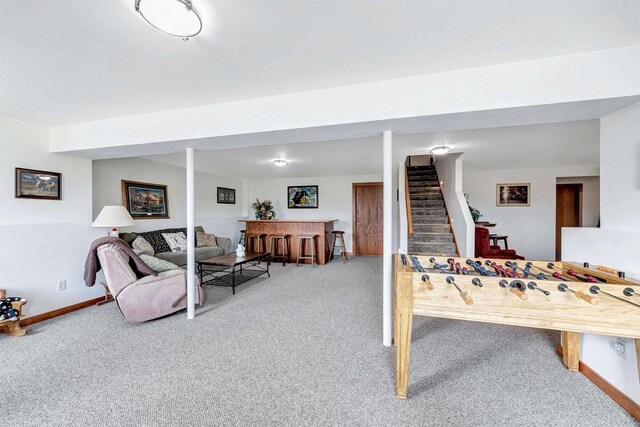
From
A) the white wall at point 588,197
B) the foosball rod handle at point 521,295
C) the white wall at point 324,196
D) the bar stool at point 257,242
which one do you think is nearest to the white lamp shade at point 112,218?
the bar stool at point 257,242

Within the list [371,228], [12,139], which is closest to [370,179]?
[371,228]

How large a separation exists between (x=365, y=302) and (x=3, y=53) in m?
3.90

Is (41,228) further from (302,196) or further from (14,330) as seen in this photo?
(302,196)

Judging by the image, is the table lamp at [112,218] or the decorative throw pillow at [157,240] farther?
the decorative throw pillow at [157,240]

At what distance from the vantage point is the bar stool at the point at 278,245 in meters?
6.29

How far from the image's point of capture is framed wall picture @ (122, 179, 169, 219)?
4.74 m

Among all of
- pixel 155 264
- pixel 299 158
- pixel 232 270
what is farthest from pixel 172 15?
pixel 299 158

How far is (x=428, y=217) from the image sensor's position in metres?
5.86

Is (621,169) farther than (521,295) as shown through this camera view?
Yes

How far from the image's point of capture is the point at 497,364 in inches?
84.0

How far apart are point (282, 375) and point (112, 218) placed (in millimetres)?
3065

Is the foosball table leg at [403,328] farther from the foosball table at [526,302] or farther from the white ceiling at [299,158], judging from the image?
the white ceiling at [299,158]

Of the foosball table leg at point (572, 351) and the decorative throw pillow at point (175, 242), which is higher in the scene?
the decorative throw pillow at point (175, 242)

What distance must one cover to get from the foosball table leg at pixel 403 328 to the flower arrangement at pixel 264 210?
5809mm
